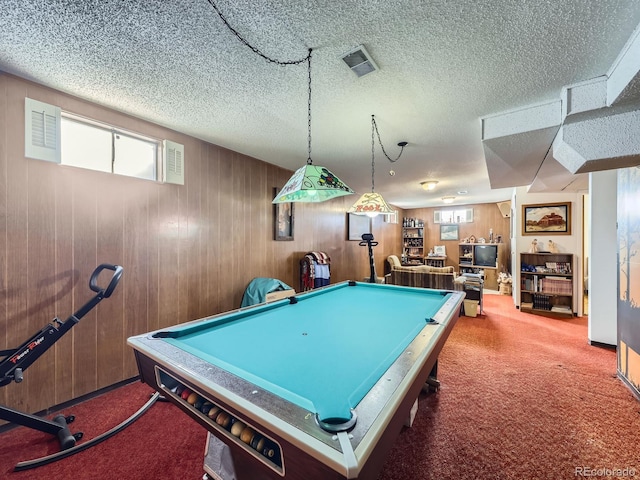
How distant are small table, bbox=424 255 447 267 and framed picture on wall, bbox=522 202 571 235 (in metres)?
3.33

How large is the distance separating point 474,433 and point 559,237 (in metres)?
4.47

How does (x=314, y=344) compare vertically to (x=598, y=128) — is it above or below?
below

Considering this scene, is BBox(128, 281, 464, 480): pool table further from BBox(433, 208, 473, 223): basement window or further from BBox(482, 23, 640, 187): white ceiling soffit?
BBox(433, 208, 473, 223): basement window

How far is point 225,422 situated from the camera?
2.90 feet

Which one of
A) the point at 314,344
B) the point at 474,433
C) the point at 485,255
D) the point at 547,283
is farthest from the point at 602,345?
the point at 485,255

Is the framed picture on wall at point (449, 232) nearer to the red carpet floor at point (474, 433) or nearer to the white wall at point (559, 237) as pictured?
the white wall at point (559, 237)

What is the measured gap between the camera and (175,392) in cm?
111

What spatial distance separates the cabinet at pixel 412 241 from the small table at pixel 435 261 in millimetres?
187

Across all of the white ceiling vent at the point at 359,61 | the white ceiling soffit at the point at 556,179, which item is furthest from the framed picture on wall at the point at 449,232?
the white ceiling vent at the point at 359,61

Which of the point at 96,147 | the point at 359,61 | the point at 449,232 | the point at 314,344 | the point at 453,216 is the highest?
the point at 359,61

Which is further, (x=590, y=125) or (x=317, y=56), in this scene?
(x=590, y=125)

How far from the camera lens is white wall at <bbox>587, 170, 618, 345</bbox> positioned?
10.1ft

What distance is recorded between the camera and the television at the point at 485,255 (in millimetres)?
7176

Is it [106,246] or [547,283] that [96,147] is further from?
[547,283]
